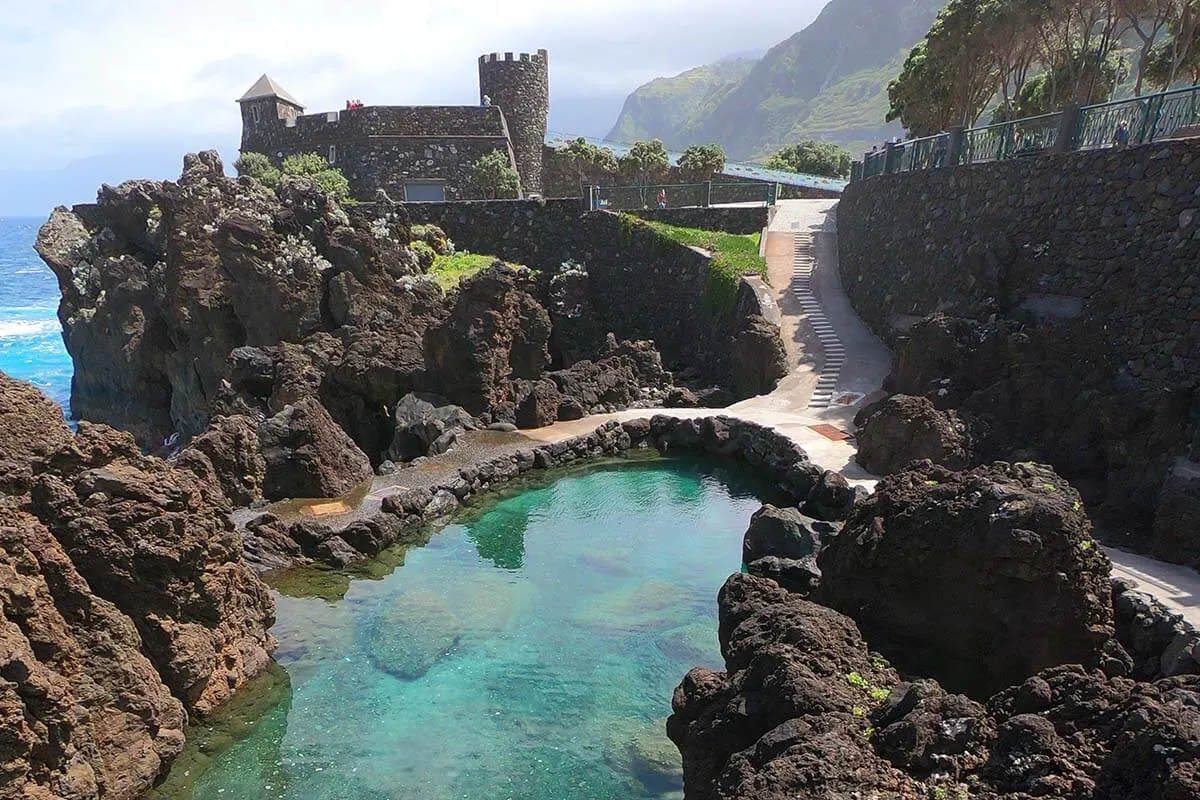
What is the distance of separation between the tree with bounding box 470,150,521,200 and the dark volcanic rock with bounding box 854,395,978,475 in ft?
103

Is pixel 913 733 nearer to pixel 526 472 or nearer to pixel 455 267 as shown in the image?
pixel 526 472

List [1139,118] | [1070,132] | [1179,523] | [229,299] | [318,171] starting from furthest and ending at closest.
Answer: [318,171], [229,299], [1070,132], [1139,118], [1179,523]

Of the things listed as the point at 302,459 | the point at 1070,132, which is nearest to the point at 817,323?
the point at 1070,132

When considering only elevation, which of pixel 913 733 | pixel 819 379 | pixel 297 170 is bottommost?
pixel 913 733

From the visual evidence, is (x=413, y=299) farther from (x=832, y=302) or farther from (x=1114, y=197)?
(x=1114, y=197)

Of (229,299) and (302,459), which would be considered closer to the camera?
(302,459)

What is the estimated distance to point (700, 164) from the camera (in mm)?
46875

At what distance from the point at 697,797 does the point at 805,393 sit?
18947mm

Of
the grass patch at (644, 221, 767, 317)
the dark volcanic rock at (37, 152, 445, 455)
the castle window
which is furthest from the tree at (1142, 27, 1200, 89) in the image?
the castle window

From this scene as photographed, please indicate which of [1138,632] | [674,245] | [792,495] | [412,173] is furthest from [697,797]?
[412,173]

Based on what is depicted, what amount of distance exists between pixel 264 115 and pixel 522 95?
16.3 metres

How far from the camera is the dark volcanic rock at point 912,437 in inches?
727

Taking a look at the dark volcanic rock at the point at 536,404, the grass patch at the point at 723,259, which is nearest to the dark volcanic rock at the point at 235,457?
the dark volcanic rock at the point at 536,404

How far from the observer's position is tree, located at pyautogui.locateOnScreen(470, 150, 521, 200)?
4603cm
